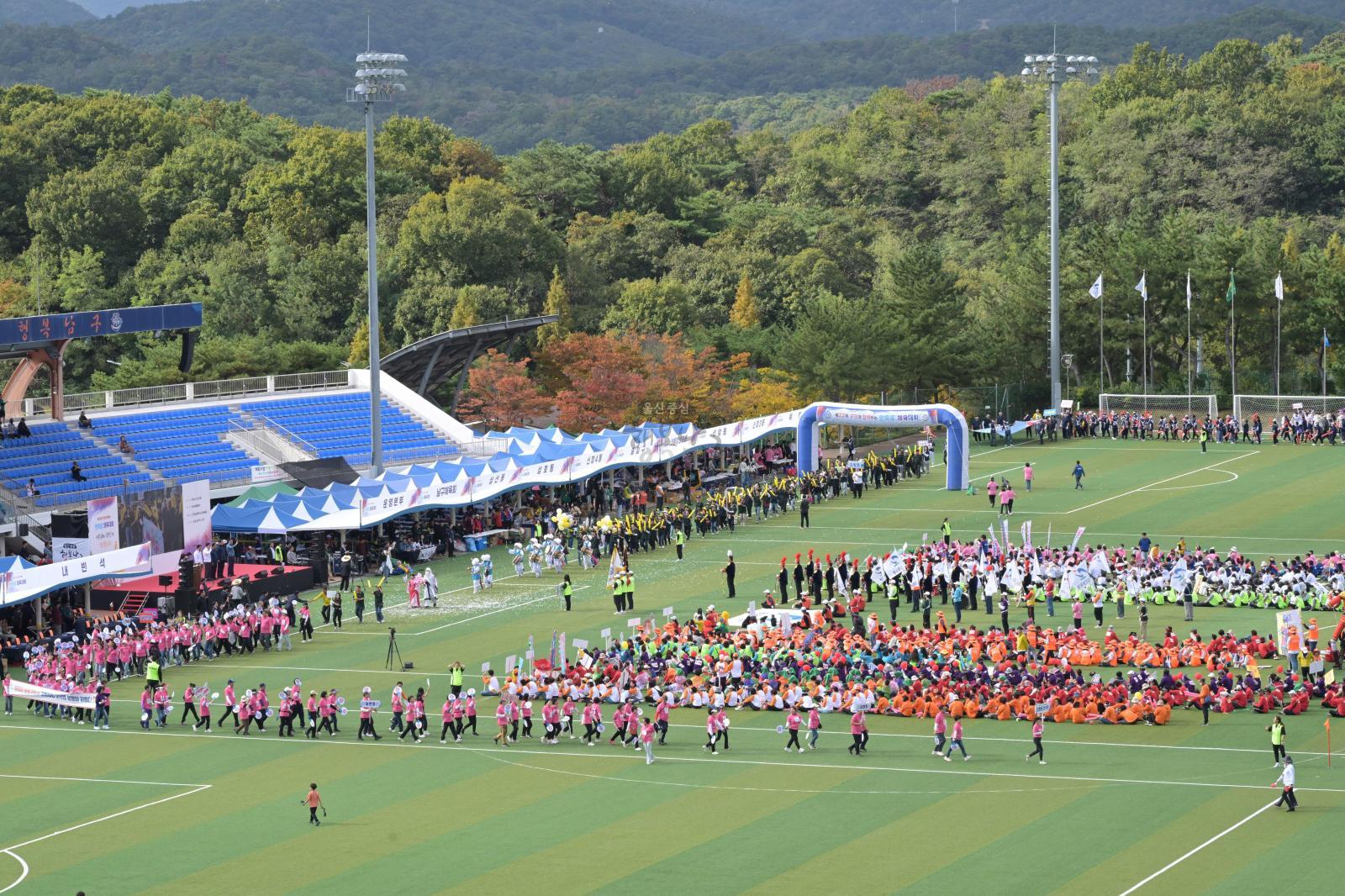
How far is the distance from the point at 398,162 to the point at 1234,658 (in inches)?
3372

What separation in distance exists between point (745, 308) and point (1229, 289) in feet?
88.3

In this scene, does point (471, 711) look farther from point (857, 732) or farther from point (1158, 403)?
point (1158, 403)

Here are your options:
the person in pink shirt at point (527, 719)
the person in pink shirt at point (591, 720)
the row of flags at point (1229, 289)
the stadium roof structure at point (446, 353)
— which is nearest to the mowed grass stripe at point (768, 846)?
the person in pink shirt at point (591, 720)

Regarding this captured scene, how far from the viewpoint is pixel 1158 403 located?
298 feet

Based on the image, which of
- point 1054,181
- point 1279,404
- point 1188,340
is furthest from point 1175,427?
point 1054,181

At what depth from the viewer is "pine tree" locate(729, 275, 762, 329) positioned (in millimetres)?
105750

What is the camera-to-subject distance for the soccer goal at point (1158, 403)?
89562mm

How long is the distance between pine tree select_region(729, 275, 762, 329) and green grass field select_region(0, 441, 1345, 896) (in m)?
61.4

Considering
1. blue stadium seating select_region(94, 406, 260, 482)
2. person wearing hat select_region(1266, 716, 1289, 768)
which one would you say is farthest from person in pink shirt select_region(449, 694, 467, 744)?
blue stadium seating select_region(94, 406, 260, 482)

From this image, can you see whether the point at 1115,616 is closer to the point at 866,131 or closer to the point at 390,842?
the point at 390,842

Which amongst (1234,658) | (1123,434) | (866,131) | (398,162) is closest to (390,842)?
(1234,658)

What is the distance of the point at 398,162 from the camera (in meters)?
119

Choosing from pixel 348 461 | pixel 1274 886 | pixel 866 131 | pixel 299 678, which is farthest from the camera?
pixel 866 131

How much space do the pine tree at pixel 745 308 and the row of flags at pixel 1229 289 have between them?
795 inches
